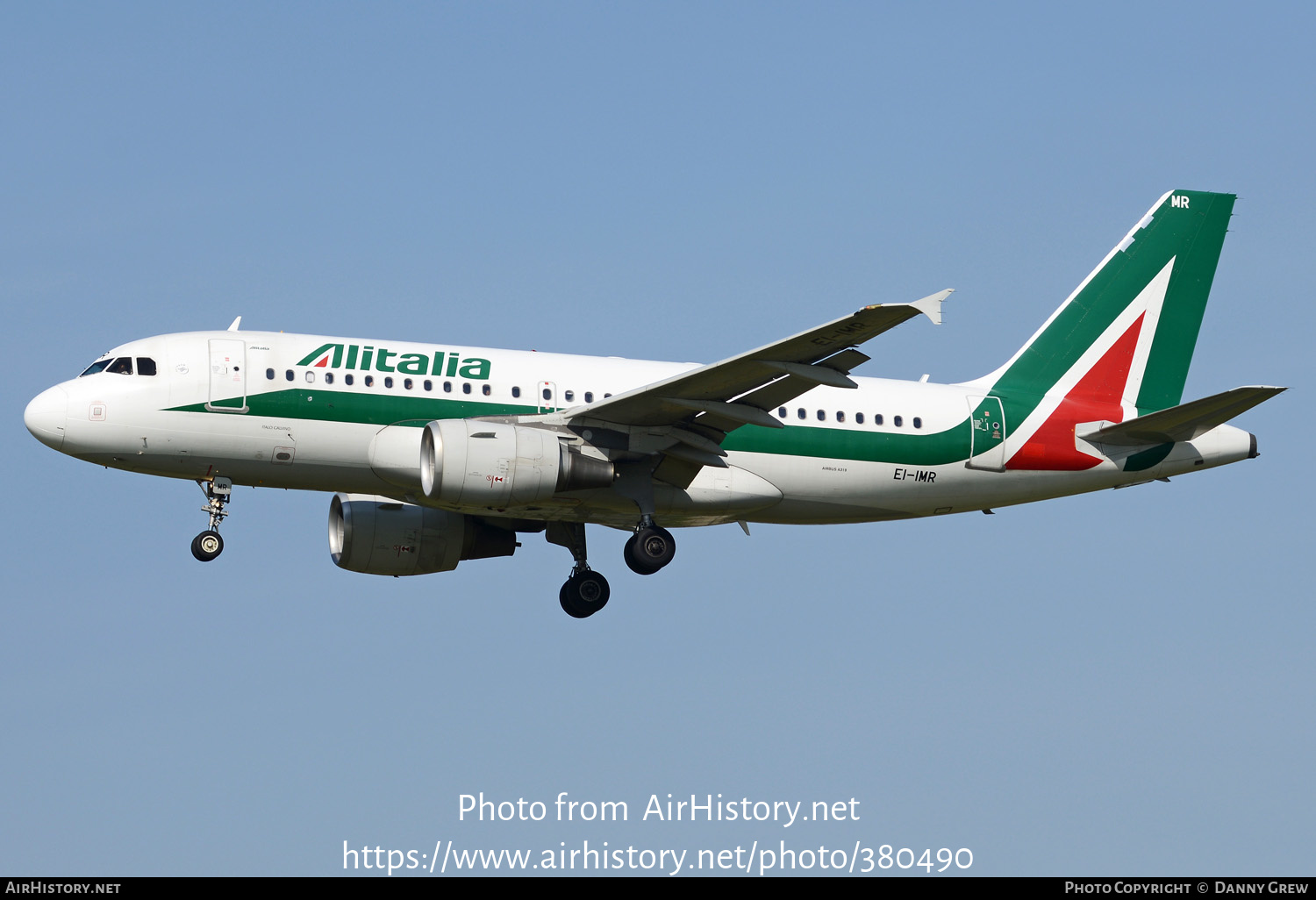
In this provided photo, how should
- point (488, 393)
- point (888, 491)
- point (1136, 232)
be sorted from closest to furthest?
point (488, 393) → point (888, 491) → point (1136, 232)

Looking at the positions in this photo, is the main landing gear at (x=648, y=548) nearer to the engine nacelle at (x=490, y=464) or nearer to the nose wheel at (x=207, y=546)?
the engine nacelle at (x=490, y=464)

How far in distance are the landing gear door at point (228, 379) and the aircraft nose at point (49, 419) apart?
8.83 feet

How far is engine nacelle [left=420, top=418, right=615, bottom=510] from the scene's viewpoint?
100 feet

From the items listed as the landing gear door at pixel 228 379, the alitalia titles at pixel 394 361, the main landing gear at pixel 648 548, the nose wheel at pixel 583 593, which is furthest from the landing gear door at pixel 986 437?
the landing gear door at pixel 228 379

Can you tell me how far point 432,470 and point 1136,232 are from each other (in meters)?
17.9

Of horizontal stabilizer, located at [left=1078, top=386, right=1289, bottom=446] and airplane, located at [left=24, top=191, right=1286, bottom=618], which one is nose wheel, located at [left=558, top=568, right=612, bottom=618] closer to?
airplane, located at [left=24, top=191, right=1286, bottom=618]

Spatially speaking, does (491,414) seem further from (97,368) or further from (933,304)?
(933,304)

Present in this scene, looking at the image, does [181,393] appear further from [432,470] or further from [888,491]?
[888,491]

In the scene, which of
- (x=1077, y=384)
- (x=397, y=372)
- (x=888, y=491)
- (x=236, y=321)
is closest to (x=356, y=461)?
(x=397, y=372)

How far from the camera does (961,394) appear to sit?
35875mm

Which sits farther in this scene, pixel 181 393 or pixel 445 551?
pixel 445 551

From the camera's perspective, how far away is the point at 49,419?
102 feet

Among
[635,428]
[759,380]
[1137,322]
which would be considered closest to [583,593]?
[635,428]

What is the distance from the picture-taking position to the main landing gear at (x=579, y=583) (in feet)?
119
